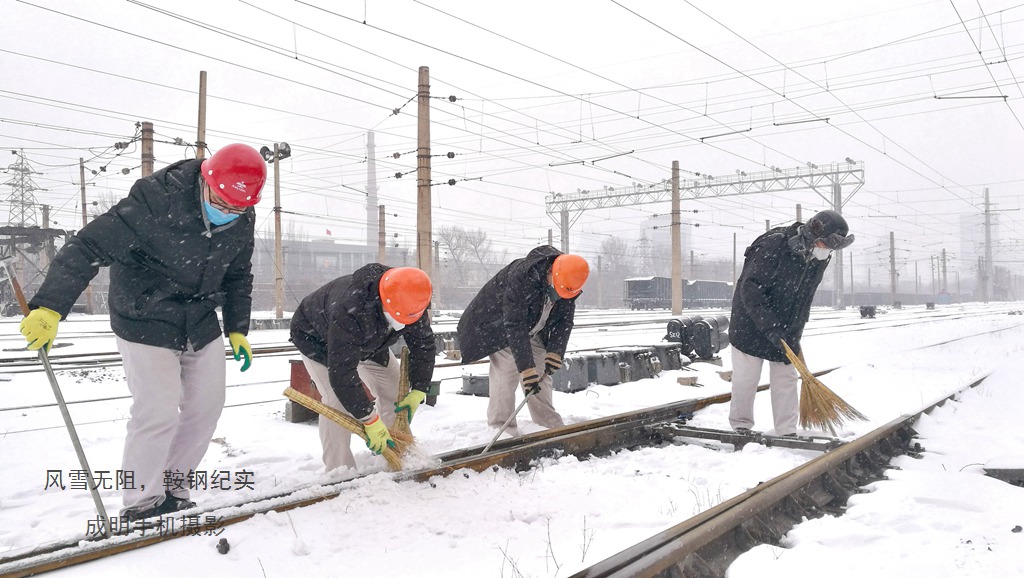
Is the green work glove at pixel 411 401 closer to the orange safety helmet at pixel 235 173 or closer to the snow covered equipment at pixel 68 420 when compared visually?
the orange safety helmet at pixel 235 173

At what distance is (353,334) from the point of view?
394 centimetres

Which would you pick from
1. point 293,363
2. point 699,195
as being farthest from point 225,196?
point 699,195

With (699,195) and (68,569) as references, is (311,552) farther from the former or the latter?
(699,195)

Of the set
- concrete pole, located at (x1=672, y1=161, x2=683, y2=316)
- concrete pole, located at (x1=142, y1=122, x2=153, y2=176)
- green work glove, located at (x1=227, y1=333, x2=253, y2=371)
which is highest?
concrete pole, located at (x1=142, y1=122, x2=153, y2=176)

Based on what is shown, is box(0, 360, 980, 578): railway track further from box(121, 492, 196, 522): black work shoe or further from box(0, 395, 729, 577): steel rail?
box(121, 492, 196, 522): black work shoe

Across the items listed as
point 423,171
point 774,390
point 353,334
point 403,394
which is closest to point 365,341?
point 353,334

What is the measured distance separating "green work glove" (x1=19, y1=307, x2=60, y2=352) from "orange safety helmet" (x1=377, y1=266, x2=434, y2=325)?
1.64 m

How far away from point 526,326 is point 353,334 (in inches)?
68.4

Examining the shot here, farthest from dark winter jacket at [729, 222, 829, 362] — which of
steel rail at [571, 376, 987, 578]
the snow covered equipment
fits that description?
the snow covered equipment

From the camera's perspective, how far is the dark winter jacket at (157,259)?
10.6 ft

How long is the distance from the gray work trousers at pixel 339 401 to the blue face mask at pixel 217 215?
1185 mm

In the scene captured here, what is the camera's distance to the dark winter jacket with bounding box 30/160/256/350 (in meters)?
3.24

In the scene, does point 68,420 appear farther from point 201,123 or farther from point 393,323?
point 201,123

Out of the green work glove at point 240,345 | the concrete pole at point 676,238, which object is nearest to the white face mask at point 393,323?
the green work glove at point 240,345
